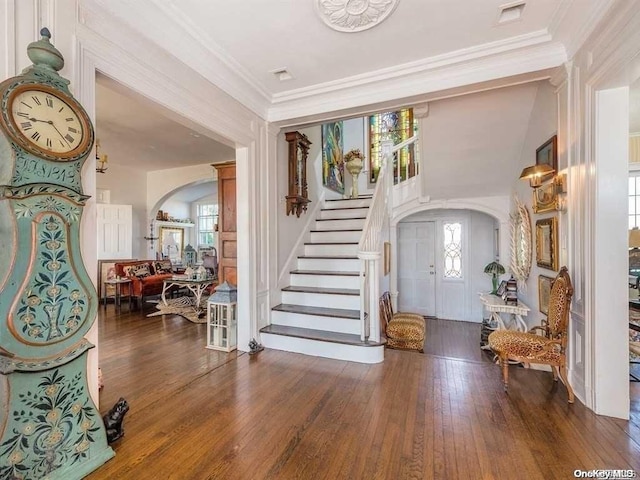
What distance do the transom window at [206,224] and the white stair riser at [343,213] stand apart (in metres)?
6.88

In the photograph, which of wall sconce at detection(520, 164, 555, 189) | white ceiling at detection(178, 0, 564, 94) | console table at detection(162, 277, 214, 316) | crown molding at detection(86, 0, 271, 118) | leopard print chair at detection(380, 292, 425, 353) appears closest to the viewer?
crown molding at detection(86, 0, 271, 118)

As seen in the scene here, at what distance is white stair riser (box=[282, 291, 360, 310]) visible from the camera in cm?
373

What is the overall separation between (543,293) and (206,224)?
1051 centimetres

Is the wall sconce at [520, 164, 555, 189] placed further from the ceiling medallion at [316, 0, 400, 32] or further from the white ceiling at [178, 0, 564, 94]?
the ceiling medallion at [316, 0, 400, 32]

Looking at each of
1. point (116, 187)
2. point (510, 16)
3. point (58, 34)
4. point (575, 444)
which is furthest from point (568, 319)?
point (116, 187)

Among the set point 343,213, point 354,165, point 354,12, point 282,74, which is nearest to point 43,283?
point 354,12

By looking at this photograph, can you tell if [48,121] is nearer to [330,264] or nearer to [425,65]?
[425,65]

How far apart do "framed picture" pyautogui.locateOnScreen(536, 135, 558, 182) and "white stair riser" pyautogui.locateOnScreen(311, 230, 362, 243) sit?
2495 millimetres

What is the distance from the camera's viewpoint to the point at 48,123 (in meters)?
1.49

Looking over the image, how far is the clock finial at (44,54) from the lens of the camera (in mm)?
1488

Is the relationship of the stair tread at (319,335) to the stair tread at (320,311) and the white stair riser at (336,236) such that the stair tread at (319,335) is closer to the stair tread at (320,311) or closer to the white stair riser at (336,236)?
the stair tread at (320,311)

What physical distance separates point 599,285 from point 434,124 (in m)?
2.84

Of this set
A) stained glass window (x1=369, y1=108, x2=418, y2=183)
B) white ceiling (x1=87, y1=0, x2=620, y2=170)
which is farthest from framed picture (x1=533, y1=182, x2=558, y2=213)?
stained glass window (x1=369, y1=108, x2=418, y2=183)

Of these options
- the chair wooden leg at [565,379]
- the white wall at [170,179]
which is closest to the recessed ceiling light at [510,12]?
the chair wooden leg at [565,379]
